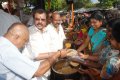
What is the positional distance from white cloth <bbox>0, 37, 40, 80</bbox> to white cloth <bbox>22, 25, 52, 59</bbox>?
1028 mm

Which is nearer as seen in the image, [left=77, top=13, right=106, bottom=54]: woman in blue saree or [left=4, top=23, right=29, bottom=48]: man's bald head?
[left=4, top=23, right=29, bottom=48]: man's bald head

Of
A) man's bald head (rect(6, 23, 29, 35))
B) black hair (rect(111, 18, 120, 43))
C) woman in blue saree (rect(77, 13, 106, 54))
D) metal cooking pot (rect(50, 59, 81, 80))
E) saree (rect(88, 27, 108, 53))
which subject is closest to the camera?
man's bald head (rect(6, 23, 29, 35))

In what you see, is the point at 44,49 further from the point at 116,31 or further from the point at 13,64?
the point at 13,64

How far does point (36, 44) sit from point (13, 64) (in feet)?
4.11

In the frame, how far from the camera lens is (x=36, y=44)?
386 centimetres

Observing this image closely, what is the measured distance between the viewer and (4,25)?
521 cm

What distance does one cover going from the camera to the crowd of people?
2.66 metres

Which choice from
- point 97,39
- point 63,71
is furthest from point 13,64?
point 97,39

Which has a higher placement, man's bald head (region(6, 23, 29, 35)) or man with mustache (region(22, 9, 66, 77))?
man's bald head (region(6, 23, 29, 35))

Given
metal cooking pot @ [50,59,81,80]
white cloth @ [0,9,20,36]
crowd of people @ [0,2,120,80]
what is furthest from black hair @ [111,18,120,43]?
white cloth @ [0,9,20,36]

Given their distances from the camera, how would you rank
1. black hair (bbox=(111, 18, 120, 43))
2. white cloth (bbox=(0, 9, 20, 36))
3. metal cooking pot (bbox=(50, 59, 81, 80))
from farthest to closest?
white cloth (bbox=(0, 9, 20, 36)) → metal cooking pot (bbox=(50, 59, 81, 80)) → black hair (bbox=(111, 18, 120, 43))

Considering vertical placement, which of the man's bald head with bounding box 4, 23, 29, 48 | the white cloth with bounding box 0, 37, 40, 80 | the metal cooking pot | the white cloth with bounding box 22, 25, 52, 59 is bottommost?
the metal cooking pot

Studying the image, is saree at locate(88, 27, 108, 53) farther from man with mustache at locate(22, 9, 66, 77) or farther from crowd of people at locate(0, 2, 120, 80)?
man with mustache at locate(22, 9, 66, 77)

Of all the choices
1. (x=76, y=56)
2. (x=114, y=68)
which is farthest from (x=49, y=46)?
(x=114, y=68)
